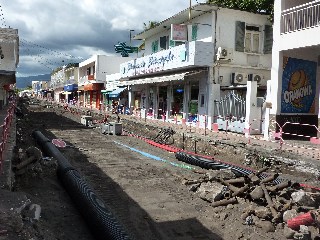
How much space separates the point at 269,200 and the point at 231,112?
13.0 m

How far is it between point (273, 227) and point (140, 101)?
1149 inches

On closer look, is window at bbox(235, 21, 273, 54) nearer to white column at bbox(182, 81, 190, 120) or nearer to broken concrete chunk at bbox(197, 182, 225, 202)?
white column at bbox(182, 81, 190, 120)

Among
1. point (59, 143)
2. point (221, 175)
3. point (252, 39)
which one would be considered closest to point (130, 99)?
point (252, 39)

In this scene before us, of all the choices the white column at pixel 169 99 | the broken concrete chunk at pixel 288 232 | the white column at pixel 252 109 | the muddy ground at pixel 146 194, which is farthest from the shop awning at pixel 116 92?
the broken concrete chunk at pixel 288 232

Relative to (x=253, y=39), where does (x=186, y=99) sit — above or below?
below

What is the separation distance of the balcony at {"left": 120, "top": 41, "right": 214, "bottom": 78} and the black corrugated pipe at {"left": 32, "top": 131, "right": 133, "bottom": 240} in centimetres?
1345

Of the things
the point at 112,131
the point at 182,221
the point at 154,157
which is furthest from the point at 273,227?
the point at 112,131

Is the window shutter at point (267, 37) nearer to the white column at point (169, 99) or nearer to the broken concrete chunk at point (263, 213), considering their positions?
the white column at point (169, 99)

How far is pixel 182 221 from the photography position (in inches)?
341

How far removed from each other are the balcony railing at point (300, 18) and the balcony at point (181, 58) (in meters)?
6.34

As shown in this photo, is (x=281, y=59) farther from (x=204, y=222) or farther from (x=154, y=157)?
(x=204, y=222)

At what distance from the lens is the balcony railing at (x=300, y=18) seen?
16.1m

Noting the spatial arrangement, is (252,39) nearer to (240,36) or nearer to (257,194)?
(240,36)

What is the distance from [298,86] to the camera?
17.9 meters
